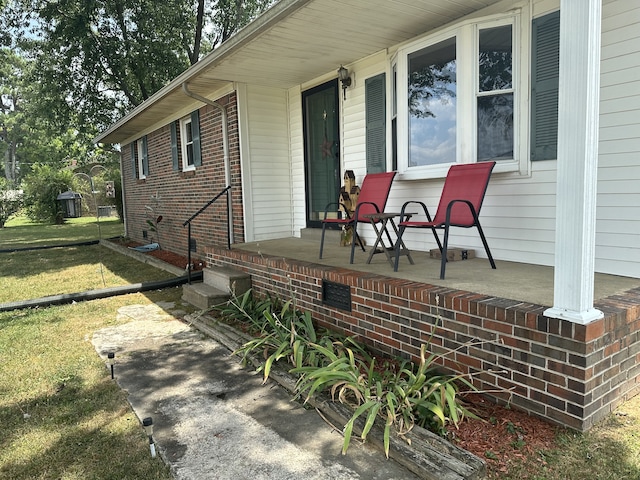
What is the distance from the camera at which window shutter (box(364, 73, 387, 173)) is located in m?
4.87

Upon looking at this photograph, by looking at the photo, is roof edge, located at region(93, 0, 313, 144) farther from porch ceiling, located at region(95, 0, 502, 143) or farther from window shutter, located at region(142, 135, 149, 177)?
window shutter, located at region(142, 135, 149, 177)

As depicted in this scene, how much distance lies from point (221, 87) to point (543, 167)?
14.9ft

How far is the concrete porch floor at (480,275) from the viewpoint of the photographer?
8.65ft

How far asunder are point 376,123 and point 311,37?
1169mm

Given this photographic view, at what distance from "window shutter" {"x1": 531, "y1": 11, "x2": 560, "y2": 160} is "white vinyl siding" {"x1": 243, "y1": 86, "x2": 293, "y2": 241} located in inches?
146

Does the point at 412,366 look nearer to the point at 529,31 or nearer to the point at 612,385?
the point at 612,385

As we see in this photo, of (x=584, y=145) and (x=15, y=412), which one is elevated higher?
(x=584, y=145)

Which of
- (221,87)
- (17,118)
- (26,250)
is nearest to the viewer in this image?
(221,87)

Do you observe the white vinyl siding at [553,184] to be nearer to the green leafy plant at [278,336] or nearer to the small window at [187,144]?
the green leafy plant at [278,336]

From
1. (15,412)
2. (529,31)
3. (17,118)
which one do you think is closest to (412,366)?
(15,412)

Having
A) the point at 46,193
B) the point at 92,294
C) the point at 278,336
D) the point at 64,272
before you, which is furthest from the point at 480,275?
the point at 46,193

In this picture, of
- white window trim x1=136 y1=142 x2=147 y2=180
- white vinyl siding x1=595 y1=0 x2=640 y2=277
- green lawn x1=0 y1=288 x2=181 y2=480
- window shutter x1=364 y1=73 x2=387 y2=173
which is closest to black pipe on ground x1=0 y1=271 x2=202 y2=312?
green lawn x1=0 y1=288 x2=181 y2=480

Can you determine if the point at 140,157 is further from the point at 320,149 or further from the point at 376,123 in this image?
the point at 376,123

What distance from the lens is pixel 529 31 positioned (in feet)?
11.4
